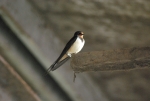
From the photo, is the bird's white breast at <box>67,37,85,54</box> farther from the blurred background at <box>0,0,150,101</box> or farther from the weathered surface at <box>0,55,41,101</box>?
the weathered surface at <box>0,55,41,101</box>

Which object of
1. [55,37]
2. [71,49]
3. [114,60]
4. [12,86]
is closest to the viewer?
[114,60]

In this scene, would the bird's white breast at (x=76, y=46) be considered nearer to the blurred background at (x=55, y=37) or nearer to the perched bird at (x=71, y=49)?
the perched bird at (x=71, y=49)

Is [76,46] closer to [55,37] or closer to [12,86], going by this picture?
[55,37]

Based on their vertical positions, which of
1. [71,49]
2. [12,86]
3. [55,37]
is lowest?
[12,86]

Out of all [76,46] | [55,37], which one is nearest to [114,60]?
[76,46]

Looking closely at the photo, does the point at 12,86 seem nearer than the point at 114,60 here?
No

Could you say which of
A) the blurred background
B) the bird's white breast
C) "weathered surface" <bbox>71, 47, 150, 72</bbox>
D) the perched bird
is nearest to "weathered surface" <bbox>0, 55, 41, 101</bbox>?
the blurred background
